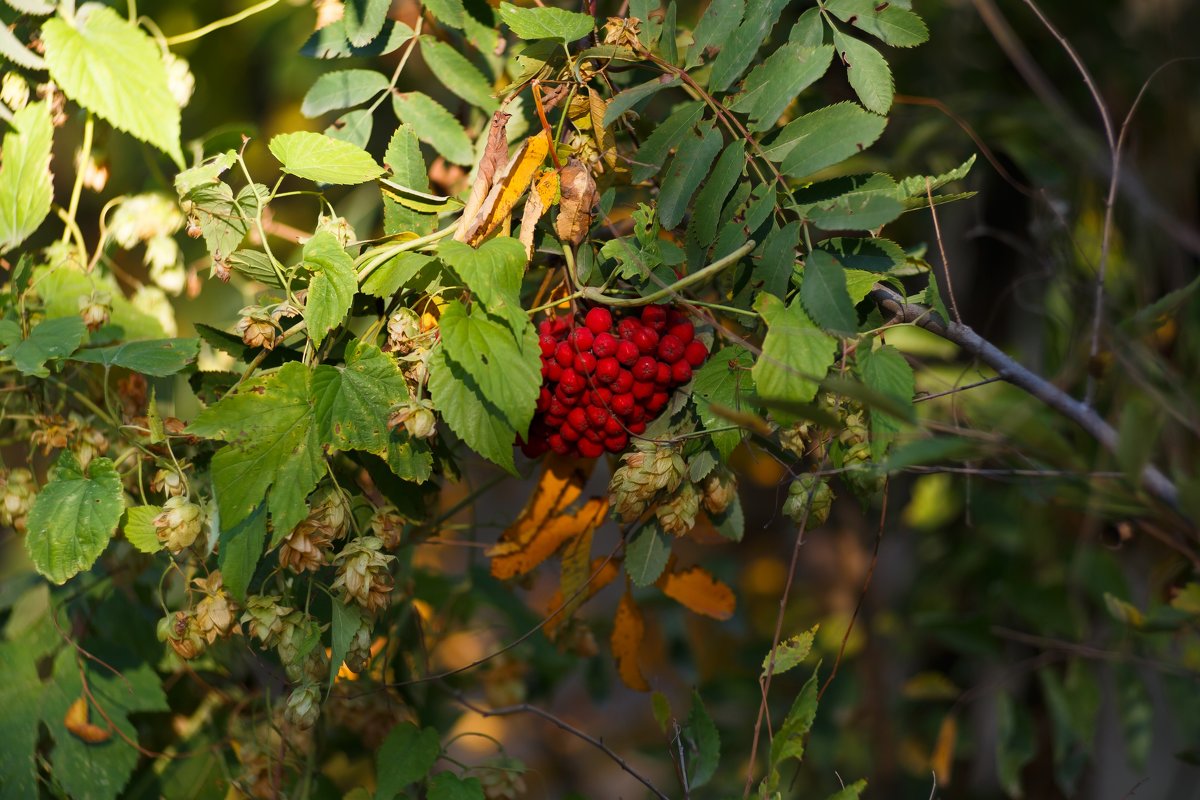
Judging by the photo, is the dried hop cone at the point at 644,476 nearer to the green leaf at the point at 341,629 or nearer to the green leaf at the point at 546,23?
the green leaf at the point at 341,629

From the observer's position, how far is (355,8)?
0.92m

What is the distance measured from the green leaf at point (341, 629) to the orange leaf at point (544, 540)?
0.60 ft

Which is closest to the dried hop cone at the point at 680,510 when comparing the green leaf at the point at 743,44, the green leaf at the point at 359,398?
the green leaf at the point at 359,398

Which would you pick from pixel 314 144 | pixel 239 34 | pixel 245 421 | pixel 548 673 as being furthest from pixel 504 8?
pixel 239 34

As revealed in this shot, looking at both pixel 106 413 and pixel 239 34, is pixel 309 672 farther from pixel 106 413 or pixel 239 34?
pixel 239 34

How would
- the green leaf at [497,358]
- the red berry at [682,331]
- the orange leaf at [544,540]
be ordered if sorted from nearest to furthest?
the green leaf at [497,358] → the red berry at [682,331] → the orange leaf at [544,540]

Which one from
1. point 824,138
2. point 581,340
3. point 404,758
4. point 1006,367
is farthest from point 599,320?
point 404,758

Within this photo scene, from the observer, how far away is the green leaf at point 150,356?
2.62ft

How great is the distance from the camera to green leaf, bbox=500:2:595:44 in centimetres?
75

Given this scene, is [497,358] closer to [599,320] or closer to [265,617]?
[599,320]

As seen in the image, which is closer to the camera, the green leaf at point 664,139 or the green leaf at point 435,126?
the green leaf at point 664,139

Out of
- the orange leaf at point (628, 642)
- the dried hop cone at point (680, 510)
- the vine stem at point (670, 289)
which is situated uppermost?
the vine stem at point (670, 289)

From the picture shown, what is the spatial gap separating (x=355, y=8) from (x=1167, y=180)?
1387mm

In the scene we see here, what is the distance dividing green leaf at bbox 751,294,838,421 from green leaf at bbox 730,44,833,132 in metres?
0.18
